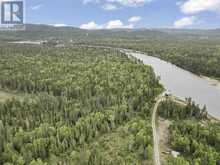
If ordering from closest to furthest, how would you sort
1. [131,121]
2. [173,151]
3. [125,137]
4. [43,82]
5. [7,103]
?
[173,151]
[125,137]
[131,121]
[7,103]
[43,82]

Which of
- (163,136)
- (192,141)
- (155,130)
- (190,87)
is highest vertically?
(190,87)

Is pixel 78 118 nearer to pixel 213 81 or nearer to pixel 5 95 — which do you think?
pixel 5 95

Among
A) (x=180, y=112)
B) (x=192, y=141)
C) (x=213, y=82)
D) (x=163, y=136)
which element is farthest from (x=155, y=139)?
(x=213, y=82)

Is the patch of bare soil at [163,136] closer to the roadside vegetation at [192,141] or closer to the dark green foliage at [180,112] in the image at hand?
the roadside vegetation at [192,141]

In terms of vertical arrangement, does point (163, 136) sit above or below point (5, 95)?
below

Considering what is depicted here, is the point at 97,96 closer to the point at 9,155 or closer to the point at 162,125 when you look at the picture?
the point at 162,125

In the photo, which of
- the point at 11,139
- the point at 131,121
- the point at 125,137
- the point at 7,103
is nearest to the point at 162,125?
the point at 131,121
